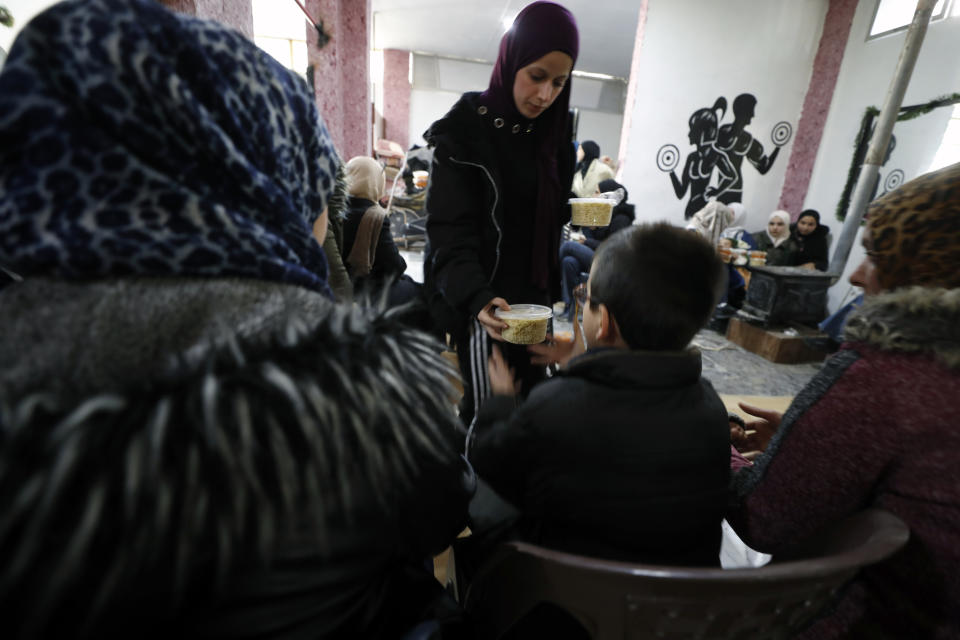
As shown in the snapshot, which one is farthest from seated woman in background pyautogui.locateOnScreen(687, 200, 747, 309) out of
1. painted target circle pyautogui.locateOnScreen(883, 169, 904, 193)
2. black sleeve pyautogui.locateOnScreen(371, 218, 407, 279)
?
black sleeve pyautogui.locateOnScreen(371, 218, 407, 279)

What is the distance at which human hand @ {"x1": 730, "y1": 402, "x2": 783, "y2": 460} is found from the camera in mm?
1240

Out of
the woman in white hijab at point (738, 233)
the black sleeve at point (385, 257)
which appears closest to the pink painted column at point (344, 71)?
the black sleeve at point (385, 257)

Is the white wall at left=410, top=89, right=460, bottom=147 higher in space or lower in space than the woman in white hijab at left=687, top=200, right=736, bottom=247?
higher

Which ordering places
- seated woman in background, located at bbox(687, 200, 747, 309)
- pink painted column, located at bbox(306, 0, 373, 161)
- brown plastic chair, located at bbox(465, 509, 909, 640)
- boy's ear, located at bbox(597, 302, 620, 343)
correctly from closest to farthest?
brown plastic chair, located at bbox(465, 509, 909, 640) → boy's ear, located at bbox(597, 302, 620, 343) → pink painted column, located at bbox(306, 0, 373, 161) → seated woman in background, located at bbox(687, 200, 747, 309)

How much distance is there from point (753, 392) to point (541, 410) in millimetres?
3268

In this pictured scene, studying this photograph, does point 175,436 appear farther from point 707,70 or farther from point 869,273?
point 707,70

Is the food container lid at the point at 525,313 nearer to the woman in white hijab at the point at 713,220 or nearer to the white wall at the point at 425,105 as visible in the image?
the woman in white hijab at the point at 713,220

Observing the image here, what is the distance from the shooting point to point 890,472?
717 millimetres

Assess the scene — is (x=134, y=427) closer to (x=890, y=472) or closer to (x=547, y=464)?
(x=547, y=464)

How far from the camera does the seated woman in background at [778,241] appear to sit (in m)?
5.11

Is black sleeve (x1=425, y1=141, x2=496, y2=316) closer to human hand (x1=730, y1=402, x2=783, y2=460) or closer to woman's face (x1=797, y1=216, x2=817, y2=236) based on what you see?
human hand (x1=730, y1=402, x2=783, y2=460)

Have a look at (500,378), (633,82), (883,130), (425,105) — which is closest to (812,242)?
(883,130)

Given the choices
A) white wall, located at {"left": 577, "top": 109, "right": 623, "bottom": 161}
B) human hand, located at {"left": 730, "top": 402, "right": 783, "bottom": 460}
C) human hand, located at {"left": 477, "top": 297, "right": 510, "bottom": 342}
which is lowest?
human hand, located at {"left": 730, "top": 402, "right": 783, "bottom": 460}

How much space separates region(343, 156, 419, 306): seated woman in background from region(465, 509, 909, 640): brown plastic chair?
2232mm
